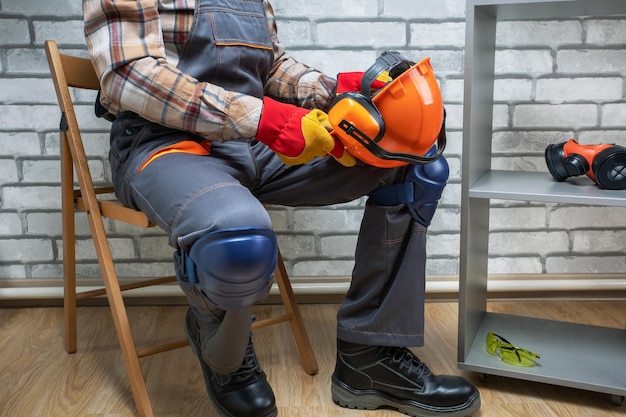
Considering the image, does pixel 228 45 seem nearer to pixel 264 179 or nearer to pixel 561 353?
pixel 264 179

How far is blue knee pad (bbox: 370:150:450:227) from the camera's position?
46.5 inches

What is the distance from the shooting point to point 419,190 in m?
1.19

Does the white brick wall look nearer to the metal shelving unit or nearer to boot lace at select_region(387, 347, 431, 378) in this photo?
the metal shelving unit

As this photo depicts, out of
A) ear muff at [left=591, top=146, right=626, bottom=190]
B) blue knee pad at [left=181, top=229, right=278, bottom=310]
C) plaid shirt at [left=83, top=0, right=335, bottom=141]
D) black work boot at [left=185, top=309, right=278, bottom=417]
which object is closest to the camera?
blue knee pad at [left=181, top=229, right=278, bottom=310]

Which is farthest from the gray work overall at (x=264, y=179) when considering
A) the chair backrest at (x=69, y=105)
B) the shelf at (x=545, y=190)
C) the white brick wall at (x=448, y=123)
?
the white brick wall at (x=448, y=123)

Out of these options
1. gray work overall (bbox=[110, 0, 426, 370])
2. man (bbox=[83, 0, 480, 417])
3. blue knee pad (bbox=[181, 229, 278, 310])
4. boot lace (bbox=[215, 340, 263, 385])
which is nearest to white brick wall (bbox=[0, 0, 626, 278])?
man (bbox=[83, 0, 480, 417])

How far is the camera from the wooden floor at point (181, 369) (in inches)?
50.7

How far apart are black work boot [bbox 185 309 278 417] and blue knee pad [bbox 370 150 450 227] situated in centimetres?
43

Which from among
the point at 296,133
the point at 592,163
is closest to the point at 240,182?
the point at 296,133

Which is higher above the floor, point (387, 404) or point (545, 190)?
point (545, 190)

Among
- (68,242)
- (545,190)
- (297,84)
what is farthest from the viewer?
(68,242)

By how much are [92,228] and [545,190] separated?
3.19ft

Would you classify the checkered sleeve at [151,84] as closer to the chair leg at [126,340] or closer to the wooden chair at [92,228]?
the wooden chair at [92,228]

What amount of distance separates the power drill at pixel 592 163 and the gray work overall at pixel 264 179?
1.35 ft
